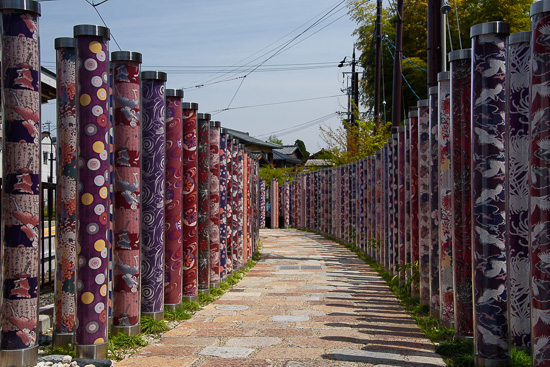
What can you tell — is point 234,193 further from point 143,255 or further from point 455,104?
point 455,104

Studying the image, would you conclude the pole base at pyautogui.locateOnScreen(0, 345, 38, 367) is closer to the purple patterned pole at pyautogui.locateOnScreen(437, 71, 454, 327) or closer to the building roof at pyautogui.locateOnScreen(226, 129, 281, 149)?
the purple patterned pole at pyautogui.locateOnScreen(437, 71, 454, 327)

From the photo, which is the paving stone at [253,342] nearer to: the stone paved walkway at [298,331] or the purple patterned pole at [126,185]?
the stone paved walkway at [298,331]

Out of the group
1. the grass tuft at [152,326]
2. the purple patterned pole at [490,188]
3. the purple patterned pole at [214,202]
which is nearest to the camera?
the purple patterned pole at [490,188]

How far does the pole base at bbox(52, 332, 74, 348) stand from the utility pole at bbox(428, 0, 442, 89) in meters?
6.76

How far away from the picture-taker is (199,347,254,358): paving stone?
16.5ft

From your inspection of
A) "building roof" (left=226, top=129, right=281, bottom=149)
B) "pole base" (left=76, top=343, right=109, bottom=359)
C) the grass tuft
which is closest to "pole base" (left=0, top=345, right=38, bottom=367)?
"pole base" (left=76, top=343, right=109, bottom=359)

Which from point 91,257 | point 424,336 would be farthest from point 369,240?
point 91,257

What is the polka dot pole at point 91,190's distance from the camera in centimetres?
480

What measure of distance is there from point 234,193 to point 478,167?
22.2 feet

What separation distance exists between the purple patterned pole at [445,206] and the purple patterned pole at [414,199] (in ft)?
5.82

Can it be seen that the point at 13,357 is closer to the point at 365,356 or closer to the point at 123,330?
the point at 123,330

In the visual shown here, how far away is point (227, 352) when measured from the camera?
5.14 meters

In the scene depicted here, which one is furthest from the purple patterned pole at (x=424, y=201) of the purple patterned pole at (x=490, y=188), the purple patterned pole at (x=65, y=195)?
the purple patterned pole at (x=65, y=195)

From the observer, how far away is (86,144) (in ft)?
15.9
